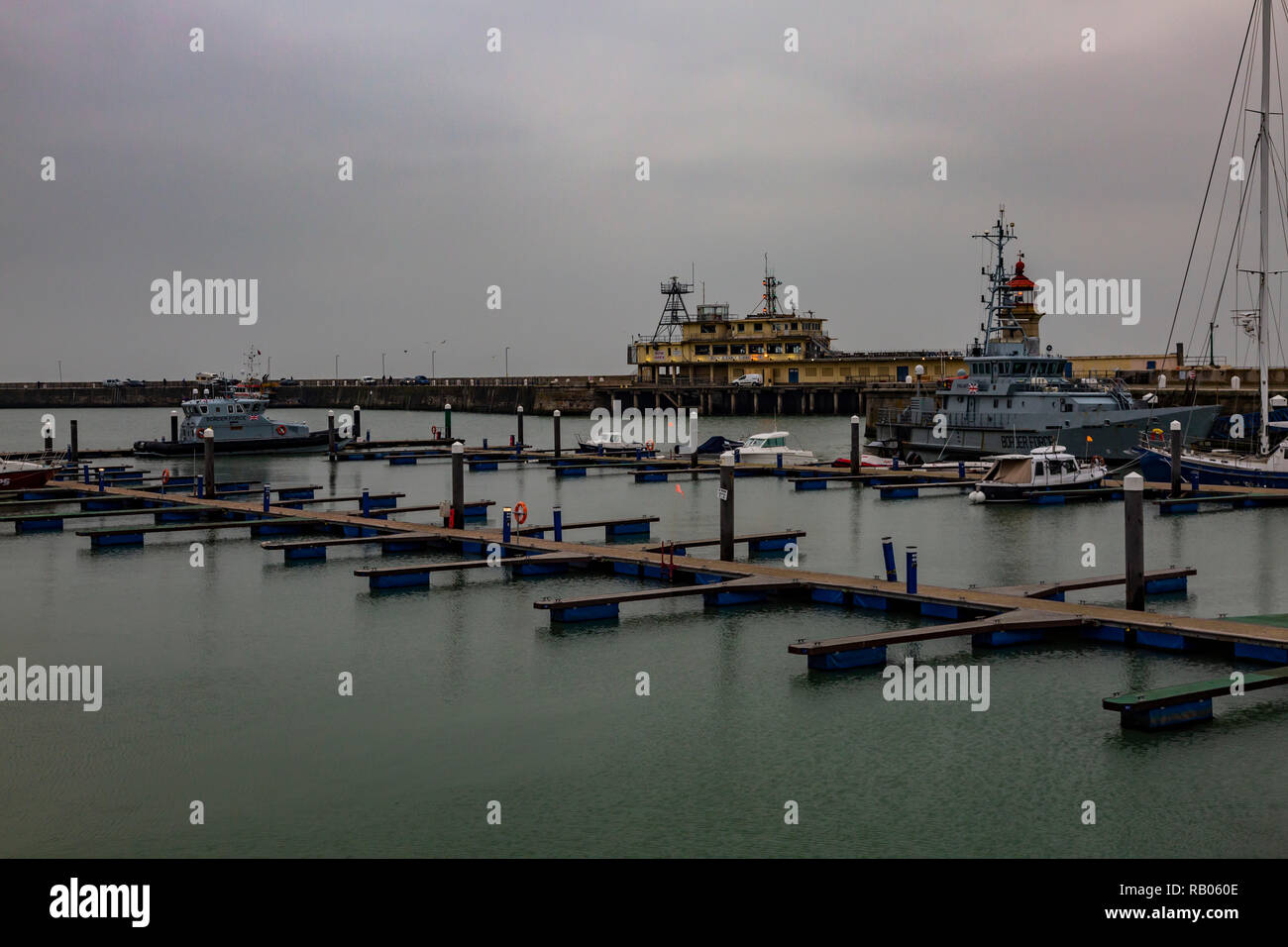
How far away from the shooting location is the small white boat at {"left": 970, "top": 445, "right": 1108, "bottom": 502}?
46094mm

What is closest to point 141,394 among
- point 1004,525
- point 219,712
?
point 1004,525

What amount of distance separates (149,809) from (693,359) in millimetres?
113530

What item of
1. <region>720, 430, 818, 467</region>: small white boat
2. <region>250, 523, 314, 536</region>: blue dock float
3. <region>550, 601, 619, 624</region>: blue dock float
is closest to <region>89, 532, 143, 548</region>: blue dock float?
<region>250, 523, 314, 536</region>: blue dock float

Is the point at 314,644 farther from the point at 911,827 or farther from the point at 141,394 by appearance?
the point at 141,394

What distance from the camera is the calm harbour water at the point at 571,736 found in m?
14.4

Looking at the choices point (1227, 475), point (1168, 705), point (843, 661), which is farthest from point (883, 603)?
point (1227, 475)

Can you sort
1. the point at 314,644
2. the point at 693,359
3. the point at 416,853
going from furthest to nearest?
the point at 693,359 → the point at 314,644 → the point at 416,853

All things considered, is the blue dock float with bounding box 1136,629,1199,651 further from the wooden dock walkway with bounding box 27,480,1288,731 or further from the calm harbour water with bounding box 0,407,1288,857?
the calm harbour water with bounding box 0,407,1288,857

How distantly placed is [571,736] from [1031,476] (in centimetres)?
3202

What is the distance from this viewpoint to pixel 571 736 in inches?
705

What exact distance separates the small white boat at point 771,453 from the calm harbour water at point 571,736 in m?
30.4

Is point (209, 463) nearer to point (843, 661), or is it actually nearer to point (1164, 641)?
point (843, 661)

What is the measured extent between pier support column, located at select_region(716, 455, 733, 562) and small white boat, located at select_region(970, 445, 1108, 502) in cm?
1956
